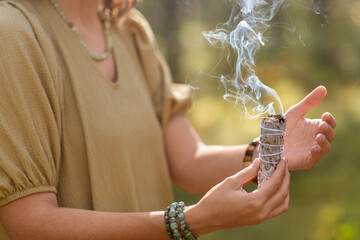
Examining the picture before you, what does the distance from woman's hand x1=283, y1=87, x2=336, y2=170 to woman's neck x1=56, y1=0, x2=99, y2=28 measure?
913 millimetres

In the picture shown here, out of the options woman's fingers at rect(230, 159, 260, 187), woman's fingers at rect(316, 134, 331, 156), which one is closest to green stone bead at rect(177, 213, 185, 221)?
woman's fingers at rect(230, 159, 260, 187)

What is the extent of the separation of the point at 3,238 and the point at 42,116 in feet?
1.50

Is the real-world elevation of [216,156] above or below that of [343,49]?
above

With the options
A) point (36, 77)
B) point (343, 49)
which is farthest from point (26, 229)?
point (343, 49)

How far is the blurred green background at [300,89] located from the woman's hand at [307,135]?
2694mm

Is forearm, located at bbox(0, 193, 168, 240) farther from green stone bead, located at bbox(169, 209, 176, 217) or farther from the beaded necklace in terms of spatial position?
the beaded necklace

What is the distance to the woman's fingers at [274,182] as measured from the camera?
4.63 ft

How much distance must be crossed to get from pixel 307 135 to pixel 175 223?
571 mm

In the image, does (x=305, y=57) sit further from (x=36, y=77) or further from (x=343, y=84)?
(x=36, y=77)

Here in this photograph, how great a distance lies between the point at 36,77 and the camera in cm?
155

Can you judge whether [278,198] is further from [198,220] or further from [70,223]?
[70,223]

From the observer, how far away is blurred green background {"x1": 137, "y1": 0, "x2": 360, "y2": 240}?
4574mm

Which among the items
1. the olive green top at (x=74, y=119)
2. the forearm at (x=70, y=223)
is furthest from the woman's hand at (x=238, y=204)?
the olive green top at (x=74, y=119)

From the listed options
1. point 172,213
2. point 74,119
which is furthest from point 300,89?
point 172,213
